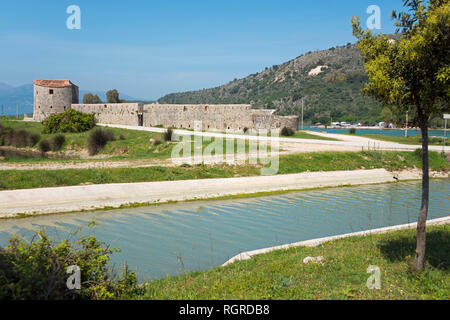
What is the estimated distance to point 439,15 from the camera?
191 inches

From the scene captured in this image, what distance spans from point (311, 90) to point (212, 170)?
8631cm

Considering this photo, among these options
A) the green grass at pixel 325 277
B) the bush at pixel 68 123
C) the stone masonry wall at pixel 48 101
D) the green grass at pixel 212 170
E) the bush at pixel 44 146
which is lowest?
the green grass at pixel 325 277

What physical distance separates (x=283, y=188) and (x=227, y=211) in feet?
17.0

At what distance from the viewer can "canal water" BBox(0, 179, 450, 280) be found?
8594 millimetres

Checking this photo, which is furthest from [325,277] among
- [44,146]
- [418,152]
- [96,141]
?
[44,146]

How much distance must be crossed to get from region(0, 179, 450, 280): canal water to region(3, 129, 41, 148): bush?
80.9ft

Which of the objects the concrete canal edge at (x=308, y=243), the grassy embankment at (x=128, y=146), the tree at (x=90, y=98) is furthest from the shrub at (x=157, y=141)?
the tree at (x=90, y=98)

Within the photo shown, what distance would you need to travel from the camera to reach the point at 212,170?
19.0 m

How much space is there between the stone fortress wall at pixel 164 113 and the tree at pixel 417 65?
103ft

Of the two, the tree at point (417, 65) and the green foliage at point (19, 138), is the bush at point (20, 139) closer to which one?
the green foliage at point (19, 138)

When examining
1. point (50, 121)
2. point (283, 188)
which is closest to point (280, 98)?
point (50, 121)

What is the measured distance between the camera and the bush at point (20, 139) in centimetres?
3319

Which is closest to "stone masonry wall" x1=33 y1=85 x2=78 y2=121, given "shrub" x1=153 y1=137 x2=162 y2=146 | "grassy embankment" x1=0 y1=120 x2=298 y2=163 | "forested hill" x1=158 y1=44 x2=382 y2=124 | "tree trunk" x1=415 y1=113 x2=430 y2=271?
"grassy embankment" x1=0 y1=120 x2=298 y2=163
